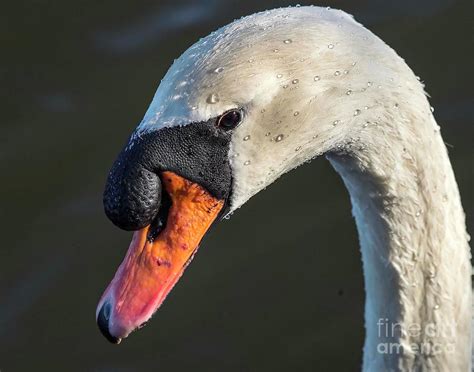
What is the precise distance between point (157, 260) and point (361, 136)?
3.47 ft

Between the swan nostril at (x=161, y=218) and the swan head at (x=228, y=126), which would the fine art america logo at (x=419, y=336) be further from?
the swan nostril at (x=161, y=218)

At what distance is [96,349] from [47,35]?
314 centimetres

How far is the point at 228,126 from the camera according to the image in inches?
158

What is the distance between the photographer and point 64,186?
8078 millimetres

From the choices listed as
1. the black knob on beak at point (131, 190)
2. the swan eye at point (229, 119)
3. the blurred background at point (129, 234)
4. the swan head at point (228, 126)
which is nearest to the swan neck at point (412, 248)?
the swan head at point (228, 126)

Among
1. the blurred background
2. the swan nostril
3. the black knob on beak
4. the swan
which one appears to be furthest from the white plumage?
the blurred background

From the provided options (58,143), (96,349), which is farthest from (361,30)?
(58,143)

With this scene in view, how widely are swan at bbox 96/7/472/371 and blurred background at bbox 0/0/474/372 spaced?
265 centimetres

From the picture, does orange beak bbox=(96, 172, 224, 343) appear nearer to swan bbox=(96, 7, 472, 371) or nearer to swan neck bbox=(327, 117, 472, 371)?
swan bbox=(96, 7, 472, 371)

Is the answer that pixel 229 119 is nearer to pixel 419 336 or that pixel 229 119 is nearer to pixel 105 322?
pixel 105 322

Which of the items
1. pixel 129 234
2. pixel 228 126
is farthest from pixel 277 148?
pixel 129 234

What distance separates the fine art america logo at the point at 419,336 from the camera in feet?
16.6

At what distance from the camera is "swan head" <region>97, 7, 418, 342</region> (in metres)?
3.91

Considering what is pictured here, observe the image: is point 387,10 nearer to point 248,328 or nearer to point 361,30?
point 248,328
